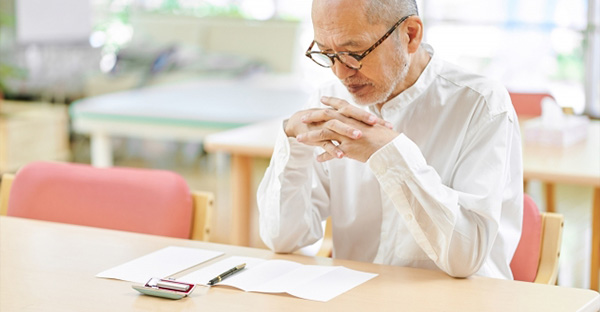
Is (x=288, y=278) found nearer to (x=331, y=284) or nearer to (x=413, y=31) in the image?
(x=331, y=284)

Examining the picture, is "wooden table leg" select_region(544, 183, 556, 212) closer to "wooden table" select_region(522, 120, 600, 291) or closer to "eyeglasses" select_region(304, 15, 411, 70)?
"wooden table" select_region(522, 120, 600, 291)

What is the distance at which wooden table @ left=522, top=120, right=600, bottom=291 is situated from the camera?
A: 9.31 ft

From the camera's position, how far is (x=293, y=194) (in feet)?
6.44

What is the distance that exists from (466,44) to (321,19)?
5.09 meters

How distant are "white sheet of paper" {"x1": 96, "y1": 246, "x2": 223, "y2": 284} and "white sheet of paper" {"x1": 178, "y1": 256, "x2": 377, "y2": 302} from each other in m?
0.05

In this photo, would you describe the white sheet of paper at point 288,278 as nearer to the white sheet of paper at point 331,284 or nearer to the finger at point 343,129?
the white sheet of paper at point 331,284

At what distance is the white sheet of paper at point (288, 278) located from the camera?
161 centimetres

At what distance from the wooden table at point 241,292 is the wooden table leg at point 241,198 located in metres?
1.54

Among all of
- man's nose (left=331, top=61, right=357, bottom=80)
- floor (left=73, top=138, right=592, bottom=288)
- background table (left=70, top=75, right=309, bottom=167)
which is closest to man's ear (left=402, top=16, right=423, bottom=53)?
man's nose (left=331, top=61, right=357, bottom=80)

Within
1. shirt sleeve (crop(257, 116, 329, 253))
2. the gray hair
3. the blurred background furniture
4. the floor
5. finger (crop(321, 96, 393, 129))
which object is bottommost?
the floor

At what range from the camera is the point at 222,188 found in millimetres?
5812

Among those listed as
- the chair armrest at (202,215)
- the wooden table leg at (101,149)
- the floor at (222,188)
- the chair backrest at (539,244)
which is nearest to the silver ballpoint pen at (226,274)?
the chair armrest at (202,215)

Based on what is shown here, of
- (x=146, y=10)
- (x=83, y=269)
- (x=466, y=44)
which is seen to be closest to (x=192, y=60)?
(x=146, y=10)

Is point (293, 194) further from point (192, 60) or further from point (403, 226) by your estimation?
point (192, 60)
